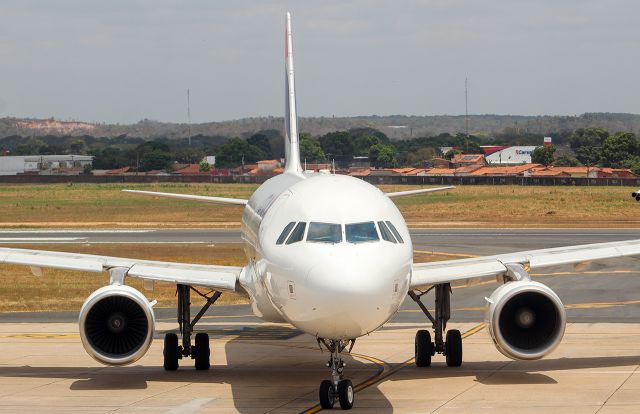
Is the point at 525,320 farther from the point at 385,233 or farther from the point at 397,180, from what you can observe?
the point at 397,180

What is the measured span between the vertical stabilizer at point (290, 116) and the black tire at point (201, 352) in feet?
22.5

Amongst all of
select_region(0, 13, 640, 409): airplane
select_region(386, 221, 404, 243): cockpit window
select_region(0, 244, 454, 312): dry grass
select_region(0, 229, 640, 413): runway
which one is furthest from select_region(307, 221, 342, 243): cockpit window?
select_region(0, 244, 454, 312): dry grass

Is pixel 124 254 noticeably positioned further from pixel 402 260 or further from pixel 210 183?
pixel 210 183

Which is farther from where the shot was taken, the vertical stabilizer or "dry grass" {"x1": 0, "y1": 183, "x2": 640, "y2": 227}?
"dry grass" {"x1": 0, "y1": 183, "x2": 640, "y2": 227}

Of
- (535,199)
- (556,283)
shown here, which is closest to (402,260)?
(556,283)

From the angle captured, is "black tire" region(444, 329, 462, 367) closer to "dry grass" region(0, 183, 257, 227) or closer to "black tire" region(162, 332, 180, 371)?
"black tire" region(162, 332, 180, 371)

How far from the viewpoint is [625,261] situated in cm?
5497

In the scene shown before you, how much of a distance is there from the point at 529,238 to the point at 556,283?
2375cm

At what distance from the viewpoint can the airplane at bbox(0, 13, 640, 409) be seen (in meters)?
19.6

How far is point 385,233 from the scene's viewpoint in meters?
20.8

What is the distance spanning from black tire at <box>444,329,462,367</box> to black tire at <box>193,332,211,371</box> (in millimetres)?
5643

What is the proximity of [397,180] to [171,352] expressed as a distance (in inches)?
4751

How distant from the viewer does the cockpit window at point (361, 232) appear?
20.2m

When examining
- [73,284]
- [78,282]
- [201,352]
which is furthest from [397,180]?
[201,352]
